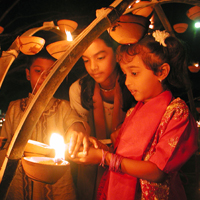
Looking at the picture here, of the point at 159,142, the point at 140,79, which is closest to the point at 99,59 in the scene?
the point at 140,79

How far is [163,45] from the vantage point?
65.1 inches

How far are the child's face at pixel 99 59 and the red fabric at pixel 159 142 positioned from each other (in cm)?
72

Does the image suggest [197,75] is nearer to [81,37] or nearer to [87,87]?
[87,87]

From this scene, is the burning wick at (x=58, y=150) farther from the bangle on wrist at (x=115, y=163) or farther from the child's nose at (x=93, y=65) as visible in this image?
the child's nose at (x=93, y=65)

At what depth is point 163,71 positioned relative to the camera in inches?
65.9

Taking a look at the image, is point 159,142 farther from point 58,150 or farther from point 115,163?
point 58,150

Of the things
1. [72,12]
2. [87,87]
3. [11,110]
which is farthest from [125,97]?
[72,12]

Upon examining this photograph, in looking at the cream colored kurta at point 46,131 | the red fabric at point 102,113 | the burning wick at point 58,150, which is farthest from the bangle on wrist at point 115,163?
the red fabric at point 102,113

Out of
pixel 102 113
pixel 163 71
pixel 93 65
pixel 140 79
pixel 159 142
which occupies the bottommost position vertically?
pixel 159 142

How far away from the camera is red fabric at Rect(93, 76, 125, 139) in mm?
2426

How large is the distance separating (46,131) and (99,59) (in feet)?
3.85

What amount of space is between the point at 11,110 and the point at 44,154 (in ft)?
4.17

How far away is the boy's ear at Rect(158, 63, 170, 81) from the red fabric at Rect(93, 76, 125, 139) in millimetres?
822

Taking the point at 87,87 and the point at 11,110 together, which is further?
the point at 87,87
